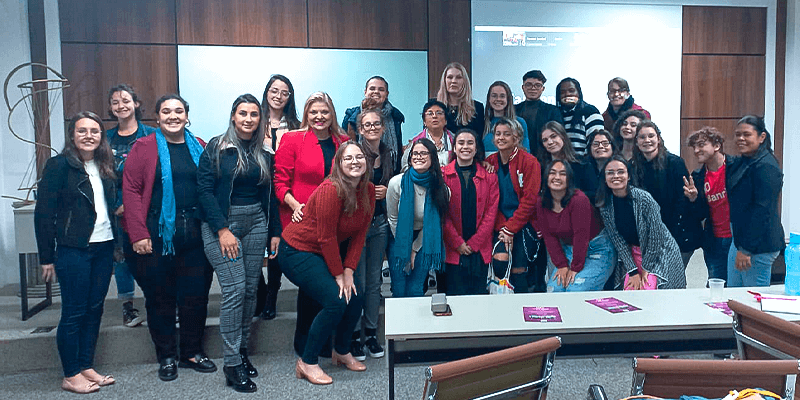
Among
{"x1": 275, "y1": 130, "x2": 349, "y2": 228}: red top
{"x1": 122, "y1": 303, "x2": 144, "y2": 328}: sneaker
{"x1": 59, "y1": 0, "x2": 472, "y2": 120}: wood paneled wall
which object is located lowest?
{"x1": 122, "y1": 303, "x2": 144, "y2": 328}: sneaker

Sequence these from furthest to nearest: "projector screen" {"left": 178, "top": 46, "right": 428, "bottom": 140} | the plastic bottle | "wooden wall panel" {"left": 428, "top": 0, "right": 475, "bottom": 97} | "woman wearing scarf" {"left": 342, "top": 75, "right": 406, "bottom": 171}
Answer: "wooden wall panel" {"left": 428, "top": 0, "right": 475, "bottom": 97} → "projector screen" {"left": 178, "top": 46, "right": 428, "bottom": 140} → "woman wearing scarf" {"left": 342, "top": 75, "right": 406, "bottom": 171} → the plastic bottle

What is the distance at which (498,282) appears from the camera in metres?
3.48

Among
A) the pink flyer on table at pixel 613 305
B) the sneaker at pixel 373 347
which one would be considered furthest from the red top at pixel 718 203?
the sneaker at pixel 373 347

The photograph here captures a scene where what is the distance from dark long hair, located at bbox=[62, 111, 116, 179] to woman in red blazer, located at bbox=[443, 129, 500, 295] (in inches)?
67.3

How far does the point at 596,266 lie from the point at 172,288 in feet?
7.37

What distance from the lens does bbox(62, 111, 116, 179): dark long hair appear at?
302 centimetres

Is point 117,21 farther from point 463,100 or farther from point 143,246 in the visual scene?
point 463,100

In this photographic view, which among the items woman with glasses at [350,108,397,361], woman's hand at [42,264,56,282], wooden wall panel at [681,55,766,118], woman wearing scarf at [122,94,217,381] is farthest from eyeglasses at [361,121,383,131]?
wooden wall panel at [681,55,766,118]

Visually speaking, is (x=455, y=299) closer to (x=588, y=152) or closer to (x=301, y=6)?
(x=588, y=152)

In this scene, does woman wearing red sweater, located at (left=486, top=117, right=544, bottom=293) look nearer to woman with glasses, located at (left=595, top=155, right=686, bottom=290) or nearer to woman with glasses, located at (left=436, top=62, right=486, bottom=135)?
woman with glasses, located at (left=436, top=62, right=486, bottom=135)

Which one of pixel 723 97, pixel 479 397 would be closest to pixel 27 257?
pixel 479 397

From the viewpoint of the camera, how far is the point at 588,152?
152 inches

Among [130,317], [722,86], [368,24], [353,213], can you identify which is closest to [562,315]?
[353,213]

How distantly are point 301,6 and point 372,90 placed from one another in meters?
1.66
